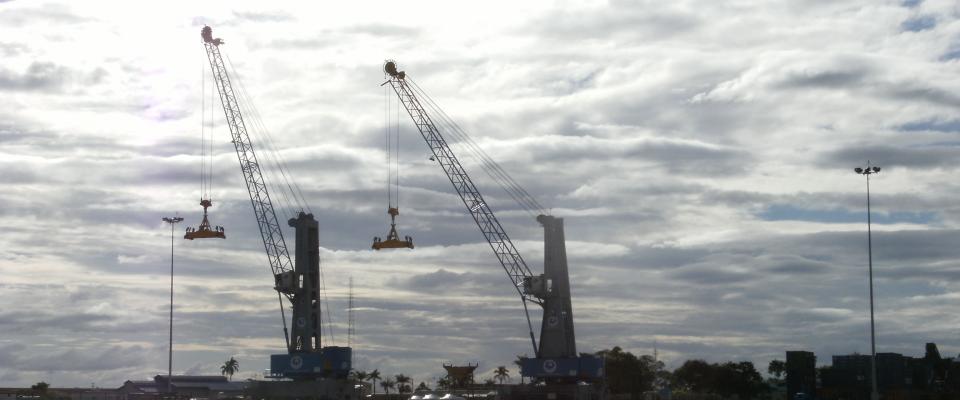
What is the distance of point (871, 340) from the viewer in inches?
5251

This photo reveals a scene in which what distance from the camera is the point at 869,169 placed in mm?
136875

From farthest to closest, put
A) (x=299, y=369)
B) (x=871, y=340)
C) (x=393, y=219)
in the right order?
1. (x=299, y=369)
2. (x=393, y=219)
3. (x=871, y=340)

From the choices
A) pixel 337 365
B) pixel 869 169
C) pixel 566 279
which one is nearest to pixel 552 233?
pixel 566 279

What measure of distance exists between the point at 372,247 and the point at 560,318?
1471 inches

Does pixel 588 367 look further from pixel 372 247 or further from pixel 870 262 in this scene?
pixel 870 262

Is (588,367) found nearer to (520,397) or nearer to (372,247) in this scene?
(520,397)

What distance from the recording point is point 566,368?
637ft

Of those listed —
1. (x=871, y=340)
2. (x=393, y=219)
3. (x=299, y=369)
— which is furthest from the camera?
(x=299, y=369)

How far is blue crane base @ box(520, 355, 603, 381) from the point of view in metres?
194

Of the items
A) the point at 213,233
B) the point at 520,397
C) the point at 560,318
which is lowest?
the point at 520,397

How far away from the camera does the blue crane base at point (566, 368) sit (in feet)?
635

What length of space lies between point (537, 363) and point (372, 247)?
37.1m

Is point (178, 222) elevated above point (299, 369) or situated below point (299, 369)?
above

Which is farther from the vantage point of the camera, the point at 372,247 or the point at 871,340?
the point at 372,247
